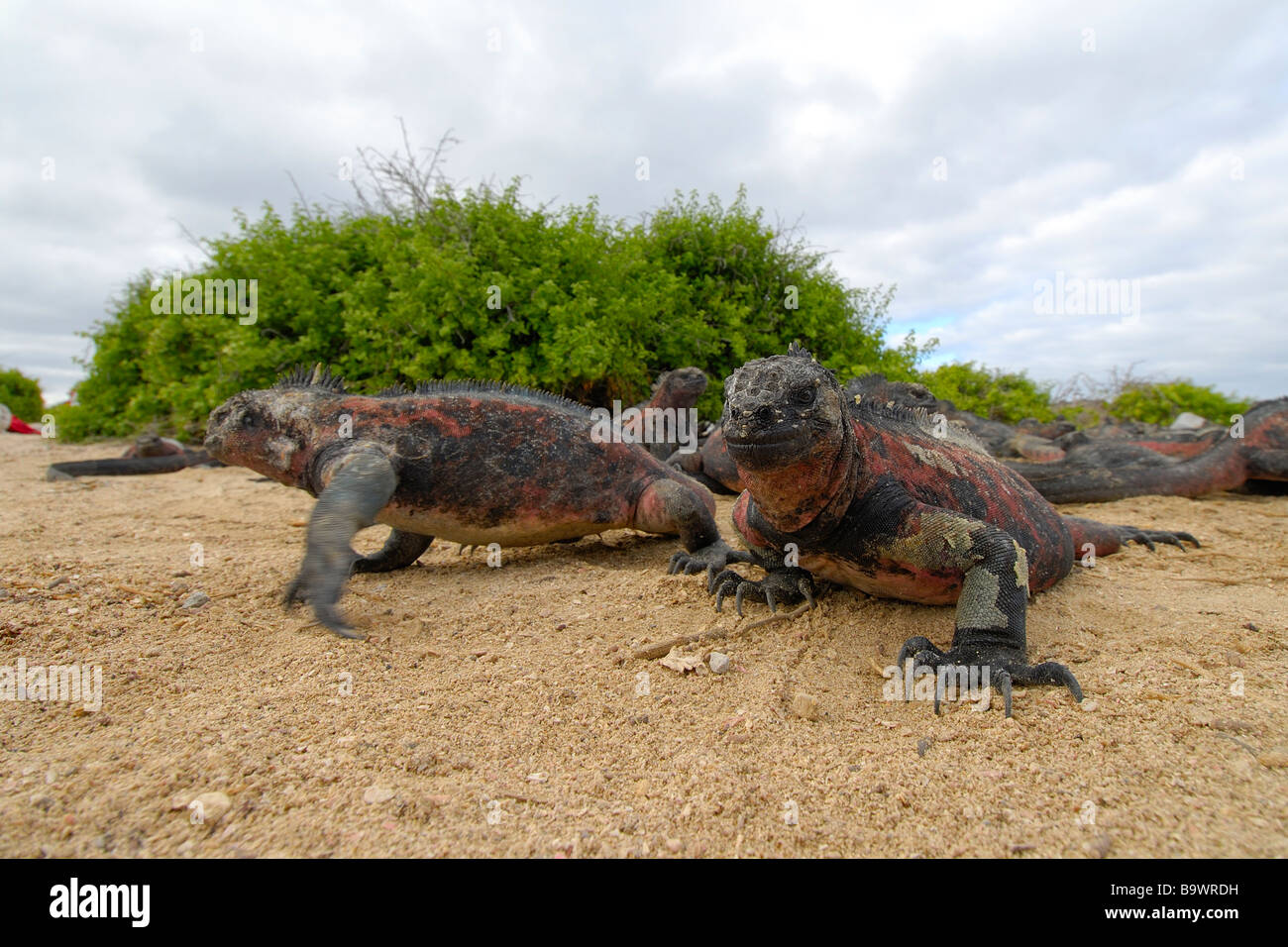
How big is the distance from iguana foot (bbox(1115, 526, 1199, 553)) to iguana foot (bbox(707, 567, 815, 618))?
2.66 m

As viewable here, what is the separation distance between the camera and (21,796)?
1.69 m

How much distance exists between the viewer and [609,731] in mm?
2115

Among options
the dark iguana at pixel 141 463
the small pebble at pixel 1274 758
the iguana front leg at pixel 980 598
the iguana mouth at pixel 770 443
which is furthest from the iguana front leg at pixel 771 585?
the dark iguana at pixel 141 463

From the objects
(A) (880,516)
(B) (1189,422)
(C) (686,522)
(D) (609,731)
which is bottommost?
(D) (609,731)

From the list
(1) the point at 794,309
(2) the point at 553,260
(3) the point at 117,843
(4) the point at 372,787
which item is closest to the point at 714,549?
(4) the point at 372,787

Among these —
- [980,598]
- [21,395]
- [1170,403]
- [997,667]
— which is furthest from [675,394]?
[21,395]

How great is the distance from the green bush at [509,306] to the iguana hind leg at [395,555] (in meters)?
3.77

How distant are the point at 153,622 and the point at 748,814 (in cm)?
277

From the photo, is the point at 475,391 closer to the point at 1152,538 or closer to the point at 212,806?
the point at 212,806

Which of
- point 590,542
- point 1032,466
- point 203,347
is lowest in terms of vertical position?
point 590,542

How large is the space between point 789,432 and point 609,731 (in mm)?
1110

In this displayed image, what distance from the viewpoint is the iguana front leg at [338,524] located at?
286 cm

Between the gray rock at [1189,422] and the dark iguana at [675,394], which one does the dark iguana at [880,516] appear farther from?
the gray rock at [1189,422]

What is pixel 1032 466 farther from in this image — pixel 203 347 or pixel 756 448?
pixel 203 347
